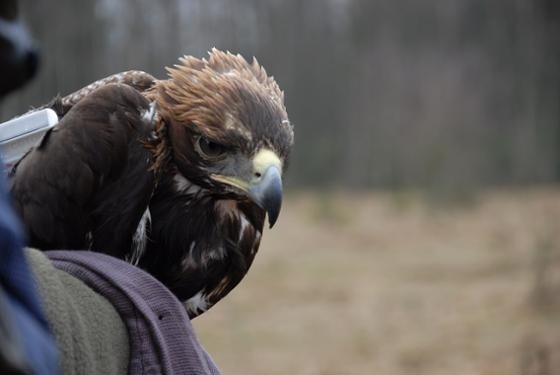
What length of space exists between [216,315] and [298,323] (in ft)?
4.89

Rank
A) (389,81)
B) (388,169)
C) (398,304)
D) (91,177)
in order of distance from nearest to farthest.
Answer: (91,177), (398,304), (388,169), (389,81)

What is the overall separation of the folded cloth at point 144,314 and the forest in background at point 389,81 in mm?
20861

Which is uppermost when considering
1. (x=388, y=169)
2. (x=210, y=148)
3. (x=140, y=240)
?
(x=210, y=148)

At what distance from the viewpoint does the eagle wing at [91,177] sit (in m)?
2.38

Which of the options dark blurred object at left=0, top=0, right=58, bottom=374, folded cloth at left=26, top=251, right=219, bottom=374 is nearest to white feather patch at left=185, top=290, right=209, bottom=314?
folded cloth at left=26, top=251, right=219, bottom=374

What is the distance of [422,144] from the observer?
2848cm

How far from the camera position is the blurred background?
34.5 feet

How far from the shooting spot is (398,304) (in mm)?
12906

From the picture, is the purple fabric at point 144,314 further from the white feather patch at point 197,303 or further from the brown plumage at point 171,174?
the white feather patch at point 197,303

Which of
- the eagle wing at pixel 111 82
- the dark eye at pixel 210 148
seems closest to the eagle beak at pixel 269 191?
the dark eye at pixel 210 148

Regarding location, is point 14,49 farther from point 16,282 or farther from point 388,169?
point 388,169

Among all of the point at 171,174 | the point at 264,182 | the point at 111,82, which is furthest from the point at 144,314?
the point at 111,82

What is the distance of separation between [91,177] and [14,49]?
1.66 meters

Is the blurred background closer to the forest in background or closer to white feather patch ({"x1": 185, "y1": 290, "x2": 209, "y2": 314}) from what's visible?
the forest in background
